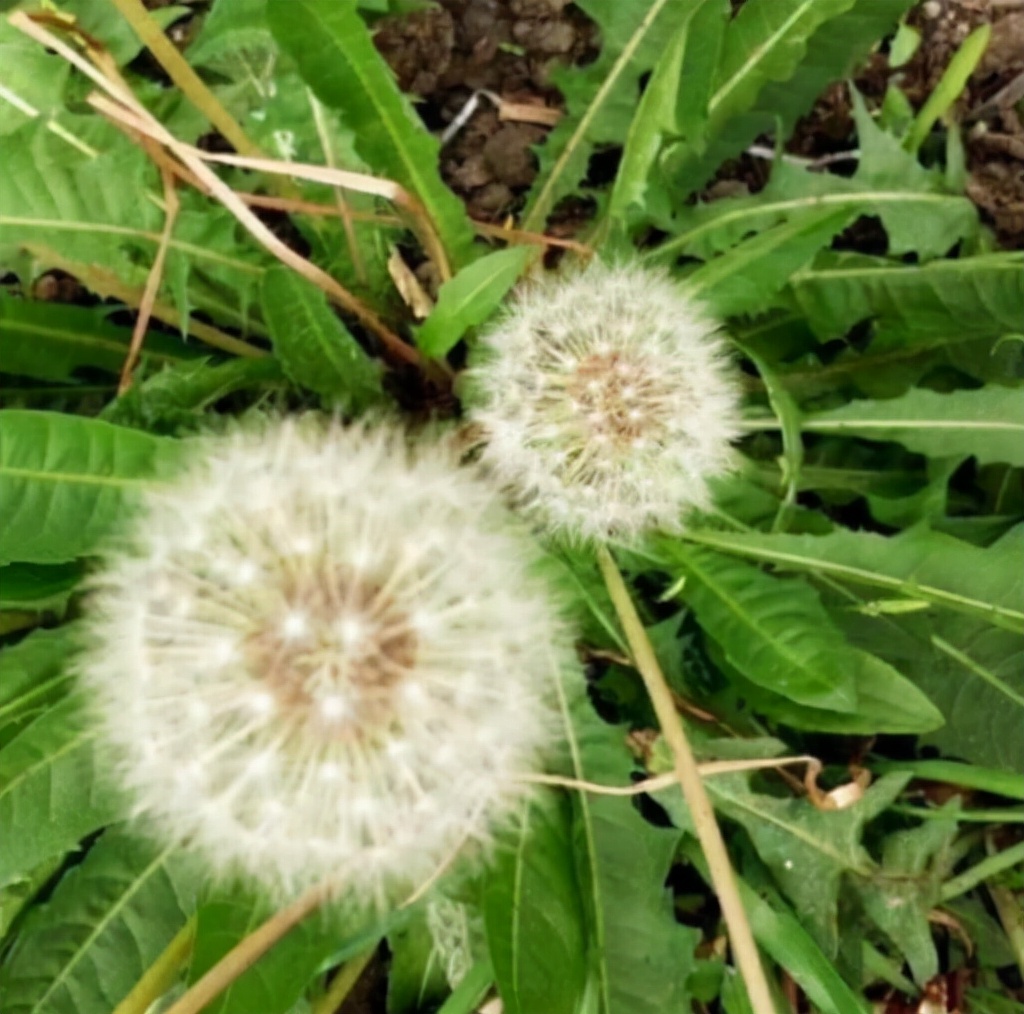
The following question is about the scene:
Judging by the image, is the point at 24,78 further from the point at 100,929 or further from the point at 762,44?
the point at 100,929

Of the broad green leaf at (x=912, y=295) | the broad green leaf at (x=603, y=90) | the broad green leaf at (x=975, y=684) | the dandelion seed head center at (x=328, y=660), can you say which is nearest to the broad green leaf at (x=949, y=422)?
the broad green leaf at (x=912, y=295)

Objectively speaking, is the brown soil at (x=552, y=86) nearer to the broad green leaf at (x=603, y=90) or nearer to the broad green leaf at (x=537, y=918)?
the broad green leaf at (x=603, y=90)

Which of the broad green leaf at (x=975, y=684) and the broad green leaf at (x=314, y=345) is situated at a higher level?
the broad green leaf at (x=314, y=345)

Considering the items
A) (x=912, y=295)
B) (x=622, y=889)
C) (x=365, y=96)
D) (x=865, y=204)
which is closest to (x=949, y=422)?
(x=912, y=295)

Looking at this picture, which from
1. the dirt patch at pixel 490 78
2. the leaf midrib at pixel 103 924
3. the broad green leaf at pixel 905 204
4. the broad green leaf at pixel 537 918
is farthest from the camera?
the dirt patch at pixel 490 78

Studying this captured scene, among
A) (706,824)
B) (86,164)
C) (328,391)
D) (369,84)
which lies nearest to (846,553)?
(706,824)

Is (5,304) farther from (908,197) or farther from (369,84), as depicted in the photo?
(908,197)
